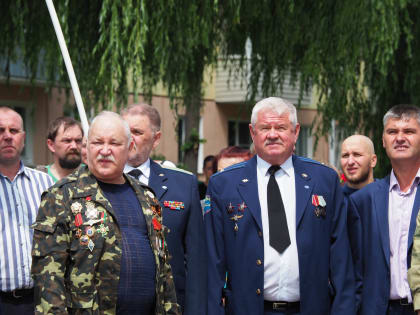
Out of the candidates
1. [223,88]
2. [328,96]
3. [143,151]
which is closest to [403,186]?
[143,151]

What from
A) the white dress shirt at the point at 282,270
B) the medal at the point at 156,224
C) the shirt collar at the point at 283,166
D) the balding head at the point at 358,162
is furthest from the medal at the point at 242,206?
the balding head at the point at 358,162

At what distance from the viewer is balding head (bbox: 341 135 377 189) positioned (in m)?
6.94

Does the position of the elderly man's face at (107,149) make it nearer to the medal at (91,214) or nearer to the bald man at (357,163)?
the medal at (91,214)

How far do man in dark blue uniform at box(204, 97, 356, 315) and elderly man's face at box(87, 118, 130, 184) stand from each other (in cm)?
83

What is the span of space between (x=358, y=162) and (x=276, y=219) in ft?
8.22

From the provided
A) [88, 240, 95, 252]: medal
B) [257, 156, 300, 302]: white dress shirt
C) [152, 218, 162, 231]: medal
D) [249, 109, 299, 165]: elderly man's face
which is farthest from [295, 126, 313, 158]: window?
[88, 240, 95, 252]: medal

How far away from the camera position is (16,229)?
4859 mm

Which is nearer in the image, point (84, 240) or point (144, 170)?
point (84, 240)

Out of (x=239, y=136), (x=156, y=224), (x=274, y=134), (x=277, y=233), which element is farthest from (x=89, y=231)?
(x=239, y=136)

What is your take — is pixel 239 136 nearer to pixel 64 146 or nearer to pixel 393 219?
pixel 64 146

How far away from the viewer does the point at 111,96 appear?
8.67 m

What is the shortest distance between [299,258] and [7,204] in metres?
1.79

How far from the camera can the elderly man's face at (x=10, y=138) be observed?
5.03 m

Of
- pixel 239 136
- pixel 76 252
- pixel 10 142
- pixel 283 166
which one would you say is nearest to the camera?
pixel 76 252
